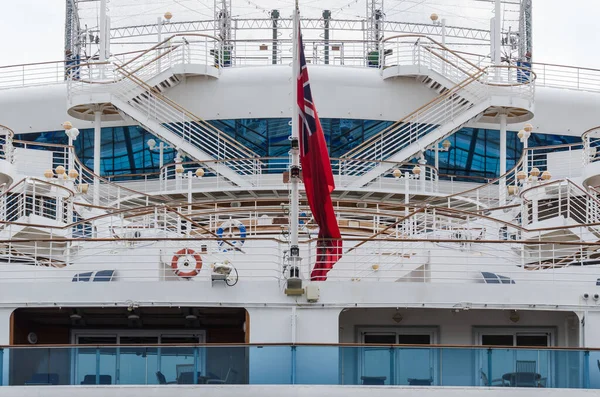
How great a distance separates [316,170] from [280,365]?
3.71 metres

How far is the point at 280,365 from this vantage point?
82.2 feet

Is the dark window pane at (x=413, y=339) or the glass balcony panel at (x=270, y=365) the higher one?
the dark window pane at (x=413, y=339)

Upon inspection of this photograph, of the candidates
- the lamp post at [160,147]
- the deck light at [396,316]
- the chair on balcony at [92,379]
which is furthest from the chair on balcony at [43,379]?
the lamp post at [160,147]

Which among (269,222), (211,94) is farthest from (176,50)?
(269,222)

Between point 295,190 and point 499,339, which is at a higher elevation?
point 295,190

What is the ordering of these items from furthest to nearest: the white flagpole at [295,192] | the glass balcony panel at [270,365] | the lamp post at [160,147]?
the lamp post at [160,147] < the white flagpole at [295,192] < the glass balcony panel at [270,365]

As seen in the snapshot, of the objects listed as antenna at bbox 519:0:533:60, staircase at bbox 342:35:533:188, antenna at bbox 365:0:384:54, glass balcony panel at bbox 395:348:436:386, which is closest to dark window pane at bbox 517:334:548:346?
glass balcony panel at bbox 395:348:436:386

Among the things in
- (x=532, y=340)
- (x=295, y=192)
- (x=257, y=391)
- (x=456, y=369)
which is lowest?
(x=257, y=391)

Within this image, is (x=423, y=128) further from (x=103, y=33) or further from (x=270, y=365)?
(x=270, y=365)

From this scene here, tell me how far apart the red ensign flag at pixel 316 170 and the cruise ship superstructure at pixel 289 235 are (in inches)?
17.5

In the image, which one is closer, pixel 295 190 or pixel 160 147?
pixel 295 190

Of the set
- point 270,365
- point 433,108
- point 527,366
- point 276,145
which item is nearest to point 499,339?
point 527,366

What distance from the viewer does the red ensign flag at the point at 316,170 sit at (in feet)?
88.0

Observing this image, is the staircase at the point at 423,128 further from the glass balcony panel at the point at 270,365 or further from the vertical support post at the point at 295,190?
the glass balcony panel at the point at 270,365
